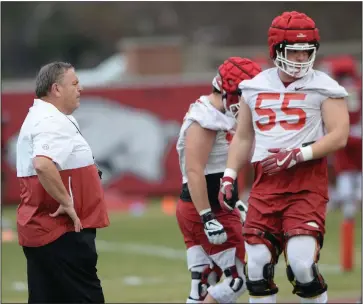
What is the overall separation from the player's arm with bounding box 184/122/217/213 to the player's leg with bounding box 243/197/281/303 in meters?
0.59

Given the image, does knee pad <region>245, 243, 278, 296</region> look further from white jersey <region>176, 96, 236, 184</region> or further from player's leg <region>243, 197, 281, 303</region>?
white jersey <region>176, 96, 236, 184</region>

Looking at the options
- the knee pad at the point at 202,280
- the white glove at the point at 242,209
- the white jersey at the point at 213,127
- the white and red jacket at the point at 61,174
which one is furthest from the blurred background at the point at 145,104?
the white and red jacket at the point at 61,174

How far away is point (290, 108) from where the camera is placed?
7.73 metres

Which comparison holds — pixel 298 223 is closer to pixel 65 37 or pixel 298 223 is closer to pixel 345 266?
pixel 345 266

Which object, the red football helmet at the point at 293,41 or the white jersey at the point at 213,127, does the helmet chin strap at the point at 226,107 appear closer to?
the white jersey at the point at 213,127

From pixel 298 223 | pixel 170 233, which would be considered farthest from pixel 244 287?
pixel 170 233

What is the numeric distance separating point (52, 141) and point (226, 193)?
Result: 136 cm

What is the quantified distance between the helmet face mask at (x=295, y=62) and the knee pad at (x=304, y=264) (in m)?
1.08

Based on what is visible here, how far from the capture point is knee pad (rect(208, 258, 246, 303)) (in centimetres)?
838

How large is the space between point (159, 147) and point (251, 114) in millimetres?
14517

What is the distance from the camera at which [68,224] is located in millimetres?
7316

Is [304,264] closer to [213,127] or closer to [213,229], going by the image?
[213,229]

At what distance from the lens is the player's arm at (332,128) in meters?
7.60

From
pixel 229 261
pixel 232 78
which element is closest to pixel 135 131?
A: pixel 229 261
